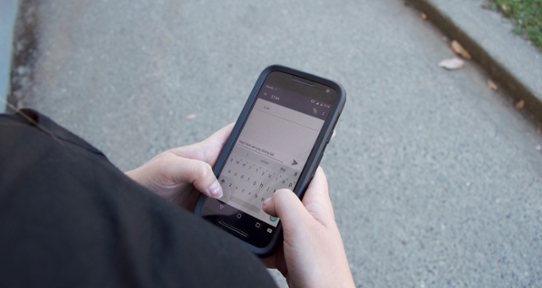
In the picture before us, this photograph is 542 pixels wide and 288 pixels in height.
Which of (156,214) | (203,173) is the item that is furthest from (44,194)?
(203,173)

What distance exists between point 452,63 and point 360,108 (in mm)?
540

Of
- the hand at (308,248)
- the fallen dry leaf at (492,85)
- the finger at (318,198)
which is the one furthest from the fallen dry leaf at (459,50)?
the hand at (308,248)

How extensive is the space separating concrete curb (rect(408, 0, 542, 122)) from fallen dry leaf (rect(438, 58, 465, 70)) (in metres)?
0.08

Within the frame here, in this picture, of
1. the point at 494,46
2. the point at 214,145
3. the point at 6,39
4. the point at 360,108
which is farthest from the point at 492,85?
the point at 6,39

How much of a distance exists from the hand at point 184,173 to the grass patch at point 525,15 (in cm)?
175

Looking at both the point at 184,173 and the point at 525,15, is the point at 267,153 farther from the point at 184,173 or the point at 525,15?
the point at 525,15

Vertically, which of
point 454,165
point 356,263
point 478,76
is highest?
point 478,76

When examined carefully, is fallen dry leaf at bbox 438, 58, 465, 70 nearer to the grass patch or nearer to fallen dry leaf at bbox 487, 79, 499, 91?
fallen dry leaf at bbox 487, 79, 499, 91

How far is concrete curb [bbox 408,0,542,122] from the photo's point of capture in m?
2.03

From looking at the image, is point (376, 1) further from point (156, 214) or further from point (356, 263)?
point (156, 214)

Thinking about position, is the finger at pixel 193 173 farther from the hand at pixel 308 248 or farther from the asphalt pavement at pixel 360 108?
the asphalt pavement at pixel 360 108

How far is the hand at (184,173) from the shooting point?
3.84 feet

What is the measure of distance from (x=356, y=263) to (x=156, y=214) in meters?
1.26

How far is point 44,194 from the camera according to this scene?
0.64 metres
